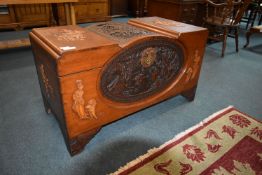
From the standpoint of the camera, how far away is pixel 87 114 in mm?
1134

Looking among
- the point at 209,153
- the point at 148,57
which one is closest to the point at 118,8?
the point at 148,57

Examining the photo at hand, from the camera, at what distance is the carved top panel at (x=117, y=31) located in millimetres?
1217

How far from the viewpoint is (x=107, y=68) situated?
1.10 m

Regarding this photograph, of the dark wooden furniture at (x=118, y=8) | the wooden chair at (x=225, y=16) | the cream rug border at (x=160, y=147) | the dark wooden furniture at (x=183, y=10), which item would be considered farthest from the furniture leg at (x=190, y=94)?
the dark wooden furniture at (x=118, y=8)

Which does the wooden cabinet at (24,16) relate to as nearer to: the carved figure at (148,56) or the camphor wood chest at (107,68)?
the camphor wood chest at (107,68)

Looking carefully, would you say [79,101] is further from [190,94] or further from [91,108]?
[190,94]

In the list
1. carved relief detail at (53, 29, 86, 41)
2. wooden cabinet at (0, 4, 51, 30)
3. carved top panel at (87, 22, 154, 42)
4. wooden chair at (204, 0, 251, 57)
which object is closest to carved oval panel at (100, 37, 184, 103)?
carved top panel at (87, 22, 154, 42)

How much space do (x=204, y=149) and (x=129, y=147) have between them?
48 cm

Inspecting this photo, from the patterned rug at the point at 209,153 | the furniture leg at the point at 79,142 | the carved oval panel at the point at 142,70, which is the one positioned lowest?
the patterned rug at the point at 209,153

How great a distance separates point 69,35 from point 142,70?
48 cm

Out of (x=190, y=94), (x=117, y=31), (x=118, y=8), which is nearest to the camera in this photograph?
(x=117, y=31)

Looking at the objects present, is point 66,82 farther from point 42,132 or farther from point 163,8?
point 163,8

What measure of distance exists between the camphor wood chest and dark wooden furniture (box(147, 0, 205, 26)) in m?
1.47

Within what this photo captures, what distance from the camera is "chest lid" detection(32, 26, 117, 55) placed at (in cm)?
96
